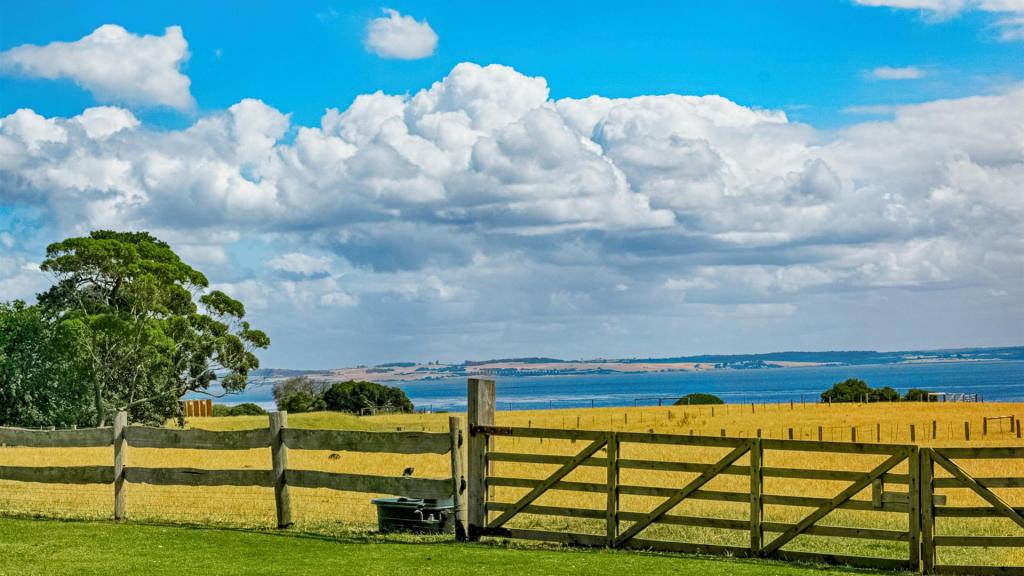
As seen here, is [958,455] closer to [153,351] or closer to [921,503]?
[921,503]

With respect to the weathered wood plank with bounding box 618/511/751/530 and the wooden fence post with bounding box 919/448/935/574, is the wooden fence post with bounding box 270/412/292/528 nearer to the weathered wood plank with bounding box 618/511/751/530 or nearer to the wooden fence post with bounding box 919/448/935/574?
the weathered wood plank with bounding box 618/511/751/530

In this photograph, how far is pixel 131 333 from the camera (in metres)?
59.4

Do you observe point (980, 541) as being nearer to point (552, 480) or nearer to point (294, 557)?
point (552, 480)

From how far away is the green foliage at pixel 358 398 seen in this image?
373ft

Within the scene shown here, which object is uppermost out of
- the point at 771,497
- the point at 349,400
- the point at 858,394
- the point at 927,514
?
the point at 771,497

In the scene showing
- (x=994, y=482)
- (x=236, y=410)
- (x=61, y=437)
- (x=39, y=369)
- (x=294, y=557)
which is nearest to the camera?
(x=994, y=482)

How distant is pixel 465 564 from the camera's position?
12.8 metres

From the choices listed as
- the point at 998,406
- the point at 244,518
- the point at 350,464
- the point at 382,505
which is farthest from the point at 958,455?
the point at 998,406

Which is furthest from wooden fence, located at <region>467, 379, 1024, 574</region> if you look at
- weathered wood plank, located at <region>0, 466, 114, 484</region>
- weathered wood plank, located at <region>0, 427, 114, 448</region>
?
weathered wood plank, located at <region>0, 427, 114, 448</region>

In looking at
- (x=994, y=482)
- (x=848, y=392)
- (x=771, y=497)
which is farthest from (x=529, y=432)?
(x=848, y=392)

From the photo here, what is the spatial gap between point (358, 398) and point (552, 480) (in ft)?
335

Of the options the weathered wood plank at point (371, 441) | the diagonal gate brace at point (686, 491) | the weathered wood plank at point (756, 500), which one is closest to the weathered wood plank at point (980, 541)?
the weathered wood plank at point (756, 500)

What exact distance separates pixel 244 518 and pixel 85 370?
150ft

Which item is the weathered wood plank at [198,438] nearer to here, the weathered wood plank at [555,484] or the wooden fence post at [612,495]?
the weathered wood plank at [555,484]
